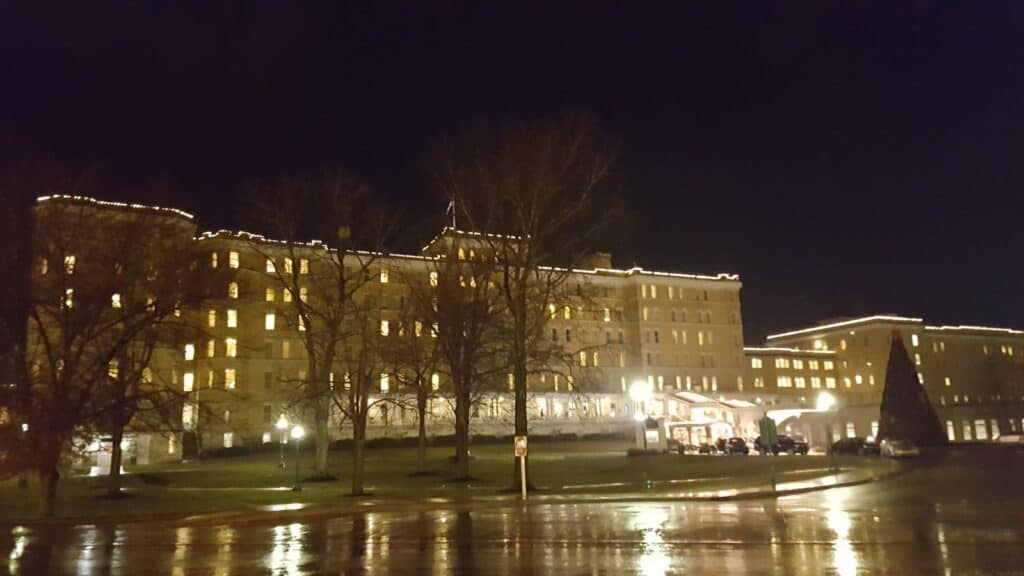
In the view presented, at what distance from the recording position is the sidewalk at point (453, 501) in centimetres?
2761

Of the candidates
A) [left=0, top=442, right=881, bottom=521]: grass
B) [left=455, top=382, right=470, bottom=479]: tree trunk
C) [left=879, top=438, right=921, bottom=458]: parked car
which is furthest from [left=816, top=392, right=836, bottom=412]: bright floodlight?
[left=455, top=382, right=470, bottom=479]: tree trunk

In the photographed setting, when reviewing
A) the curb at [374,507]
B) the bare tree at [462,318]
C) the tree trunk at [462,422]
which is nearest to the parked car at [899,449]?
the curb at [374,507]

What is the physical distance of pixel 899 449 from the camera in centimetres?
5812

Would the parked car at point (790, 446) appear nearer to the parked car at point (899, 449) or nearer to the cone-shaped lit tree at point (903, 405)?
the cone-shaped lit tree at point (903, 405)

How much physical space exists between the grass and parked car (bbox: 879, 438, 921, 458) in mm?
5232

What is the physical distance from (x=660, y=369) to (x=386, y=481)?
7834 cm

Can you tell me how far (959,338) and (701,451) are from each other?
340 feet

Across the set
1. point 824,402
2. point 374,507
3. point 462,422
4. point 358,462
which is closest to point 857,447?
Result: point 824,402

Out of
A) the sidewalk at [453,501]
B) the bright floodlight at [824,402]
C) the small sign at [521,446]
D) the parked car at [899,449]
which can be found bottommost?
the sidewalk at [453,501]

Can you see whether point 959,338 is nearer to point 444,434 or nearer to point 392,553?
point 444,434

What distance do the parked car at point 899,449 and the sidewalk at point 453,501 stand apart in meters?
22.9

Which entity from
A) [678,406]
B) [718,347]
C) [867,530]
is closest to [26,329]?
[867,530]

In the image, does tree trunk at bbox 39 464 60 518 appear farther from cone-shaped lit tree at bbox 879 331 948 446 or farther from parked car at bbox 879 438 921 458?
cone-shaped lit tree at bbox 879 331 948 446

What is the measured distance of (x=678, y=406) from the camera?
A: 334ft
